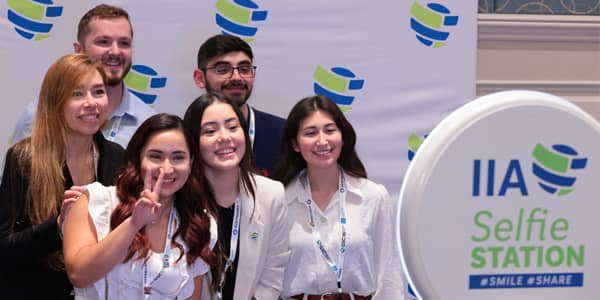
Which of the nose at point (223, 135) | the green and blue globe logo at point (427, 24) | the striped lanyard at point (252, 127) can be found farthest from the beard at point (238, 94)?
the green and blue globe logo at point (427, 24)

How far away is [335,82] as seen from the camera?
13.1 ft

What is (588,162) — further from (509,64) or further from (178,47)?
(509,64)

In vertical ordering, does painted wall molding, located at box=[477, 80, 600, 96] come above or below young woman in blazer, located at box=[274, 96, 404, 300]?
above

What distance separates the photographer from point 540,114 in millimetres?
1155

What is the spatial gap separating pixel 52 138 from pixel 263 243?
2.41 ft

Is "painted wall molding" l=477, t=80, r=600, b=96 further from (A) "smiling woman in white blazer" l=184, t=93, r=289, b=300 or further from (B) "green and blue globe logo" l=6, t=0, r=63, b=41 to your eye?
(B) "green and blue globe logo" l=6, t=0, r=63, b=41

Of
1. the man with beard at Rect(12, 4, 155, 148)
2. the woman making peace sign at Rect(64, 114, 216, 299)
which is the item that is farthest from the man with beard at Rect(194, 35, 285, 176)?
the woman making peace sign at Rect(64, 114, 216, 299)

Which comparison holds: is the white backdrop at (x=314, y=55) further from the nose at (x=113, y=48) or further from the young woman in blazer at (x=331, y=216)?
the young woman in blazer at (x=331, y=216)

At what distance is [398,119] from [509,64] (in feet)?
2.54

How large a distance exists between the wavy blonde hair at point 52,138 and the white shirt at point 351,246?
82cm

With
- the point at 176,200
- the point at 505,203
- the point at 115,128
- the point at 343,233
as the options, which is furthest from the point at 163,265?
the point at 505,203

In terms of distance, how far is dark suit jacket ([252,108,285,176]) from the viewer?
10.6 feet

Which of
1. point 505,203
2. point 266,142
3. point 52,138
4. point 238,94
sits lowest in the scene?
point 505,203

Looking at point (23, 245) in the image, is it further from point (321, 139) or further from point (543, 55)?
point (543, 55)
